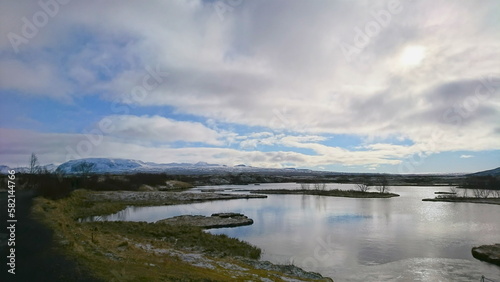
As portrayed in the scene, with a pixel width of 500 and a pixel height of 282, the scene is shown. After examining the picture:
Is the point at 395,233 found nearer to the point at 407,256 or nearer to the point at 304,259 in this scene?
the point at 407,256

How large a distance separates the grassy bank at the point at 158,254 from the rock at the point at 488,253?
18.5 meters

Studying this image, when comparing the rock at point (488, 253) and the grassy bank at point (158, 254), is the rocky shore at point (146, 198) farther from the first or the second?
the rock at point (488, 253)

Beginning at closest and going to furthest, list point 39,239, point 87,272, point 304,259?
point 87,272, point 39,239, point 304,259

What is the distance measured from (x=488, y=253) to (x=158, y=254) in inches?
1051

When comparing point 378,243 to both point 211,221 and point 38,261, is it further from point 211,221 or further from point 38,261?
point 38,261

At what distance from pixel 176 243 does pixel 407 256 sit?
1995 cm

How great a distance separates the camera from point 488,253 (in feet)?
91.2

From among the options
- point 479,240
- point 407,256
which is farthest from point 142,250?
point 479,240

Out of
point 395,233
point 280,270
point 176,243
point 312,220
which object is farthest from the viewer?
point 312,220

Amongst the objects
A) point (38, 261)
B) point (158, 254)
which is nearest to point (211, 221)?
point (158, 254)

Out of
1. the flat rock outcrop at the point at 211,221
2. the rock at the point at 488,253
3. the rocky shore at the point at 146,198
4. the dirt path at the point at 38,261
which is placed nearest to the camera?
the dirt path at the point at 38,261

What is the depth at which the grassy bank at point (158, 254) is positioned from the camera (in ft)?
49.4

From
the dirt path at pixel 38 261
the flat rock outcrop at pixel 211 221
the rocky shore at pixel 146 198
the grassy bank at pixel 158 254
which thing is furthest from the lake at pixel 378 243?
the rocky shore at pixel 146 198

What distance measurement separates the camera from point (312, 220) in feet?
162
